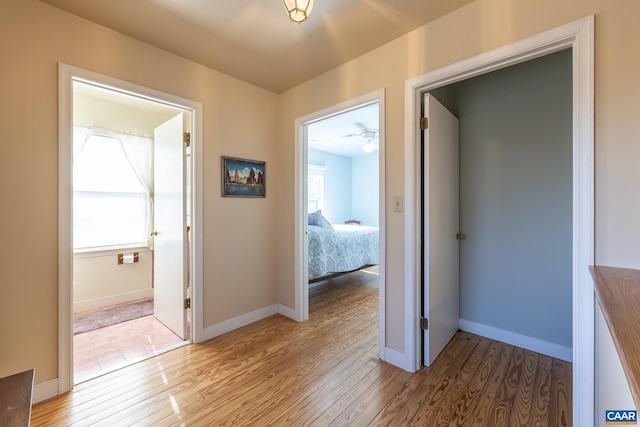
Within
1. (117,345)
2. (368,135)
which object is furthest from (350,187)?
(117,345)

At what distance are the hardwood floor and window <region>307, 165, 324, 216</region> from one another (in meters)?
4.21

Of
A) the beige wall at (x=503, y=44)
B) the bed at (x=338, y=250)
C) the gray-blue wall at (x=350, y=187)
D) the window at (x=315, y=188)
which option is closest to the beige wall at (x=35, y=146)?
the beige wall at (x=503, y=44)

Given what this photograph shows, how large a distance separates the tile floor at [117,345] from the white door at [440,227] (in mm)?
2231

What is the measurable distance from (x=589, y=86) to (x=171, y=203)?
123 inches

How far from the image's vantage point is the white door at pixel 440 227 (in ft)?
6.78

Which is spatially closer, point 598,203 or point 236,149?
point 598,203

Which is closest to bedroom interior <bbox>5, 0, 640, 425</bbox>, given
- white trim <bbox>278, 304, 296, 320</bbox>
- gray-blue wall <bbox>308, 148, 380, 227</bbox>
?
white trim <bbox>278, 304, 296, 320</bbox>

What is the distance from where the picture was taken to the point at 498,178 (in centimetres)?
247

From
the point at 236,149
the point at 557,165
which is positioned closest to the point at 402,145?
the point at 557,165

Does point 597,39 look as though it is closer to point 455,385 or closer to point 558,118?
point 558,118

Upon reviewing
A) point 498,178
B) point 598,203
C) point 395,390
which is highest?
point 498,178

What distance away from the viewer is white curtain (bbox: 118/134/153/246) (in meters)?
3.52

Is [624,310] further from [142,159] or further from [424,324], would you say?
[142,159]

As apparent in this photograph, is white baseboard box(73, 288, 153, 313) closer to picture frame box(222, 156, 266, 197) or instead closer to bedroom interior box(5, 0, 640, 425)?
bedroom interior box(5, 0, 640, 425)
